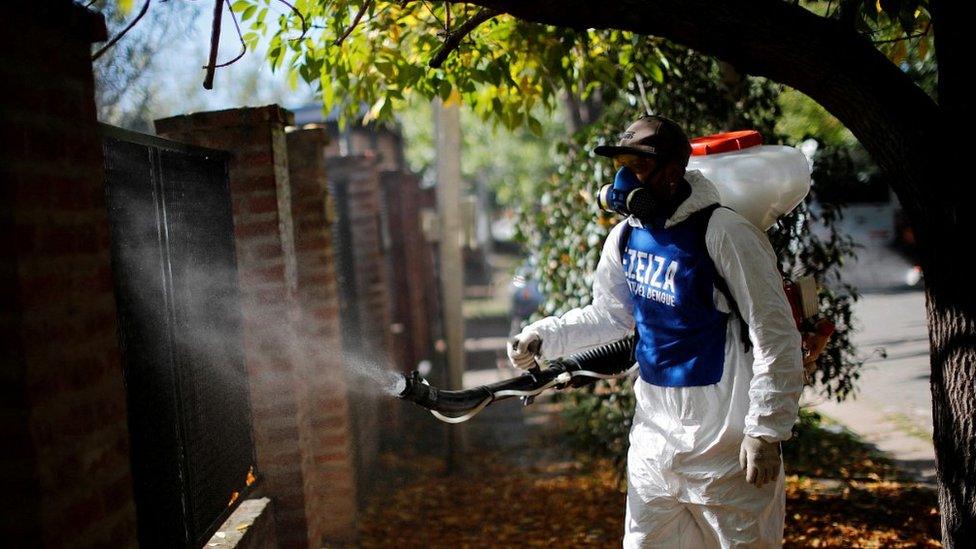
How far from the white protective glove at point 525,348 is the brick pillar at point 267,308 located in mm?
1427

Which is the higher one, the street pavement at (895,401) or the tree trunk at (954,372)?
the tree trunk at (954,372)

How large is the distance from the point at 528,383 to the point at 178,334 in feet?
4.84

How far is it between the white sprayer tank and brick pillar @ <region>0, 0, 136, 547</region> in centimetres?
228

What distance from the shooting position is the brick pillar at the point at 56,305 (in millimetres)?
2029

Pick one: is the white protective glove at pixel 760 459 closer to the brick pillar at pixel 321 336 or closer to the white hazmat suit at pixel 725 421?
the white hazmat suit at pixel 725 421

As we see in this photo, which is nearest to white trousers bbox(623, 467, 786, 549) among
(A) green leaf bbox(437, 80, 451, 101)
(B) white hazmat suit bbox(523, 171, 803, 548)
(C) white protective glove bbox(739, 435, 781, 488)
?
(B) white hazmat suit bbox(523, 171, 803, 548)

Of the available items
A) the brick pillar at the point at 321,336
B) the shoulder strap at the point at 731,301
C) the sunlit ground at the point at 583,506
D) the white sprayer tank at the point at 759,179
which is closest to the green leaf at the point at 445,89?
the brick pillar at the point at 321,336

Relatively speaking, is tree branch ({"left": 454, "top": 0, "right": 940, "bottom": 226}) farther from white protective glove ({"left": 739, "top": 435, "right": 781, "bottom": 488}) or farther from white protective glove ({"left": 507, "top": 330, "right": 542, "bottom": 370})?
white protective glove ({"left": 507, "top": 330, "right": 542, "bottom": 370})

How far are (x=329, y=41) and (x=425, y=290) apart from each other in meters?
9.51

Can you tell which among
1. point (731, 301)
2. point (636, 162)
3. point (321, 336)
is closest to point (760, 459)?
point (731, 301)

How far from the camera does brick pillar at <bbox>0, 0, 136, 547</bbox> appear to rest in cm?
203

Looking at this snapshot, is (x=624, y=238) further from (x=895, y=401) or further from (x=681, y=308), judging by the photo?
(x=895, y=401)

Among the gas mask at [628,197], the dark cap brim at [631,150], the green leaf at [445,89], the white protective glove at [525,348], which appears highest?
the green leaf at [445,89]

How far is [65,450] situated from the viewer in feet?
7.15
